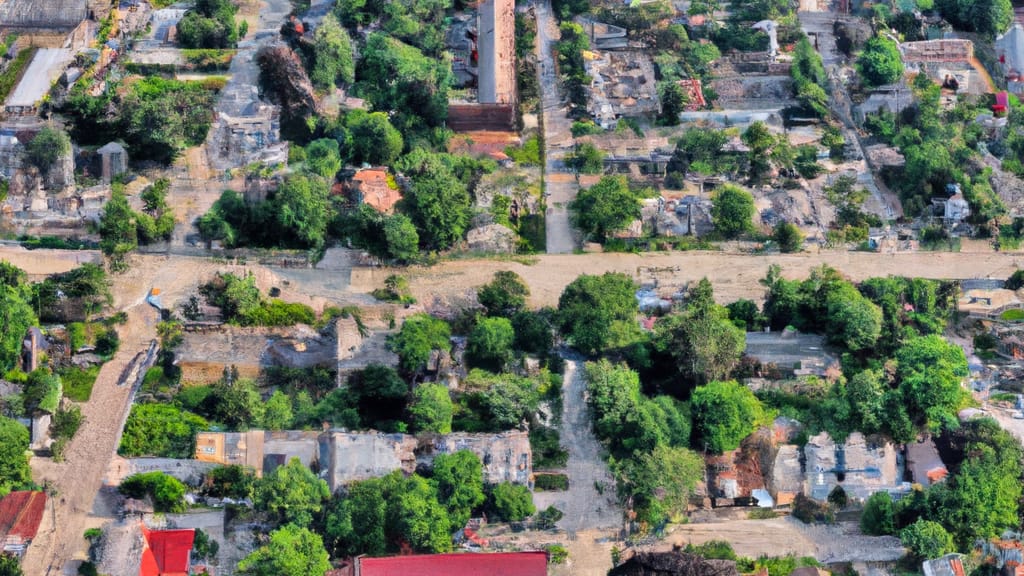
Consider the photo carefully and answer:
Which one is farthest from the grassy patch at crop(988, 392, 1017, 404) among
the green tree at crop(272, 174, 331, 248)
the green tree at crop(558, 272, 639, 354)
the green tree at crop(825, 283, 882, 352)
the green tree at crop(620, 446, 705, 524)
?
the green tree at crop(272, 174, 331, 248)

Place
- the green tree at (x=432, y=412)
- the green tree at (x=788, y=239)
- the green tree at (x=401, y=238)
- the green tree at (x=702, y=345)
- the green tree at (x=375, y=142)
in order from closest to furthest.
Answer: the green tree at (x=432, y=412) → the green tree at (x=702, y=345) → the green tree at (x=401, y=238) → the green tree at (x=788, y=239) → the green tree at (x=375, y=142)

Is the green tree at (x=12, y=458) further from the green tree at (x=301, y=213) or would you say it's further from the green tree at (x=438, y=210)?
the green tree at (x=438, y=210)

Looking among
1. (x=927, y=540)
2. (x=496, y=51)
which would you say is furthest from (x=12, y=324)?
(x=927, y=540)

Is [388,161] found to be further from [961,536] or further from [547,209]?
[961,536]

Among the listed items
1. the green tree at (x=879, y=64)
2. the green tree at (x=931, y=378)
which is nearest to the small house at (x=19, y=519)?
the green tree at (x=931, y=378)

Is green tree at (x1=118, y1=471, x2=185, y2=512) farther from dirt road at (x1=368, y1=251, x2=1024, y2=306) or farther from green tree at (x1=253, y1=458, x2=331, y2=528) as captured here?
dirt road at (x1=368, y1=251, x2=1024, y2=306)

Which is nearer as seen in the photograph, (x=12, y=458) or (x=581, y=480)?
(x=12, y=458)

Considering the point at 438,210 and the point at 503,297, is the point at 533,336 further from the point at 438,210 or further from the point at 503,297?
the point at 438,210
